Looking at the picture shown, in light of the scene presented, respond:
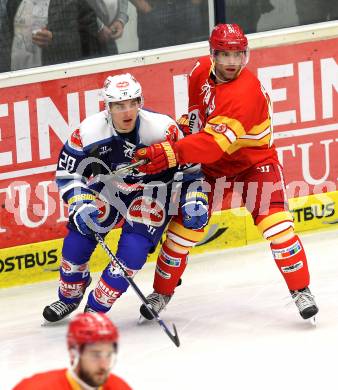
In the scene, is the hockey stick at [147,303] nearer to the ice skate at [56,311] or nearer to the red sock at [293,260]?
the ice skate at [56,311]

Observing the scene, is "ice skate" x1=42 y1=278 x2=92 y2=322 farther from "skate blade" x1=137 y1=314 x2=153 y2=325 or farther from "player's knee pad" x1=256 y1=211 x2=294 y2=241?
"player's knee pad" x1=256 y1=211 x2=294 y2=241

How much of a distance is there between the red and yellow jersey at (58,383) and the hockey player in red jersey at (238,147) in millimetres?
2054

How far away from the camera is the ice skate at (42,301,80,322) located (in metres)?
6.08

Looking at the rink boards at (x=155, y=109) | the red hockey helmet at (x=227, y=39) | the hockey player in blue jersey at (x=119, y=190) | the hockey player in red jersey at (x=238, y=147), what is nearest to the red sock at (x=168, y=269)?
the hockey player in red jersey at (x=238, y=147)

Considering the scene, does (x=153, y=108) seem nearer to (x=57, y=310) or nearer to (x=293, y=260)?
(x=57, y=310)

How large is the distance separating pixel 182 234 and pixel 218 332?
1.41 ft

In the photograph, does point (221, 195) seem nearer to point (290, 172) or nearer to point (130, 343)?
point (130, 343)

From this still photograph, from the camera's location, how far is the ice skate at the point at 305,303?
19.0ft

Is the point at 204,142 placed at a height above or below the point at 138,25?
below

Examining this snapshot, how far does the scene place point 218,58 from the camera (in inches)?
226

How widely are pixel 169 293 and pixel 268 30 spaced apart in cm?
180

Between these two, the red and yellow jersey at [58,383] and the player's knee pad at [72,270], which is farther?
the player's knee pad at [72,270]

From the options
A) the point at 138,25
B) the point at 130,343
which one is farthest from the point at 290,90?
the point at 130,343

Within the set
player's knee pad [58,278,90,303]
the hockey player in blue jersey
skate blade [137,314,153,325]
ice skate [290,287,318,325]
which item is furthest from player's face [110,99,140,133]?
ice skate [290,287,318,325]
